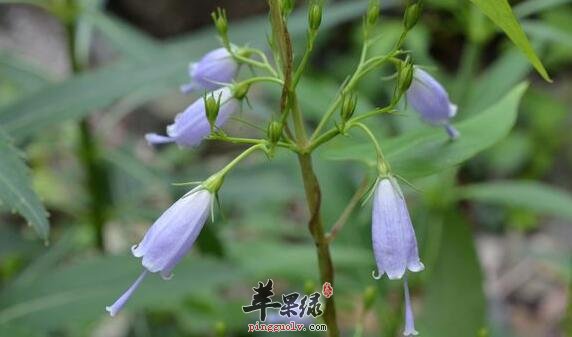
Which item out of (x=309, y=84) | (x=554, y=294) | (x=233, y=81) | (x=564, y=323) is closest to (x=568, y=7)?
(x=554, y=294)

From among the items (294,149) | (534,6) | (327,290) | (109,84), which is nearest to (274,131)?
(294,149)

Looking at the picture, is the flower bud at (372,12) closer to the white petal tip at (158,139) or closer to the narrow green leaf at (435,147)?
the narrow green leaf at (435,147)

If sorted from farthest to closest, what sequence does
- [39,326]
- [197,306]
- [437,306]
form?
[197,306] < [437,306] < [39,326]

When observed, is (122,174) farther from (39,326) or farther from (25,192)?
(25,192)

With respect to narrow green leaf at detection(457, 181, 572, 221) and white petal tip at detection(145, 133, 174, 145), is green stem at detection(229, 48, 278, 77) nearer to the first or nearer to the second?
white petal tip at detection(145, 133, 174, 145)

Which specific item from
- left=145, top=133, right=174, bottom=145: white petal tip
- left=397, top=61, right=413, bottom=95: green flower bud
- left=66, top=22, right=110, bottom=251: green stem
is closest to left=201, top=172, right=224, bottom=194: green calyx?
left=145, top=133, right=174, bottom=145: white petal tip

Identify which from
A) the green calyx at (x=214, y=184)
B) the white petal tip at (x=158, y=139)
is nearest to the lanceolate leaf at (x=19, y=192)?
the white petal tip at (x=158, y=139)

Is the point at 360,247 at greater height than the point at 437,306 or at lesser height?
greater
